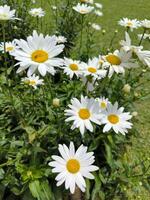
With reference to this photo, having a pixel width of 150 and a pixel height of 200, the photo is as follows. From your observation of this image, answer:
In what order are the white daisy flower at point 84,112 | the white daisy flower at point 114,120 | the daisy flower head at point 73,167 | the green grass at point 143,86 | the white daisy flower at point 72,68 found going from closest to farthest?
1. the daisy flower head at point 73,167
2. the white daisy flower at point 84,112
3. the white daisy flower at point 114,120
4. the white daisy flower at point 72,68
5. the green grass at point 143,86

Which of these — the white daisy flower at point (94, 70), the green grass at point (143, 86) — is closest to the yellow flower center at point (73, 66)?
the white daisy flower at point (94, 70)

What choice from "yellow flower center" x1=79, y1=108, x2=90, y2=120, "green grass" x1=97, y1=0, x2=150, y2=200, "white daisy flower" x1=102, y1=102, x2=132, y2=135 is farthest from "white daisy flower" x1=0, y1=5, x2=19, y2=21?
"green grass" x1=97, y1=0, x2=150, y2=200

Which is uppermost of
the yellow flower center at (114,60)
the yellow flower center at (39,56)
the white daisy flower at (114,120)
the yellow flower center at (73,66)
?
the yellow flower center at (39,56)

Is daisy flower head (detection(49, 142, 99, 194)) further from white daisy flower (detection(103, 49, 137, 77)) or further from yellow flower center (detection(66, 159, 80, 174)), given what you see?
white daisy flower (detection(103, 49, 137, 77))

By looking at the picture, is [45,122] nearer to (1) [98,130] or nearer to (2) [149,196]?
(1) [98,130]

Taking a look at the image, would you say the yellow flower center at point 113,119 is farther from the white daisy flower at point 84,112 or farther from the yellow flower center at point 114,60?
the yellow flower center at point 114,60

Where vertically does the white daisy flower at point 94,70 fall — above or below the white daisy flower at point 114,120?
above
